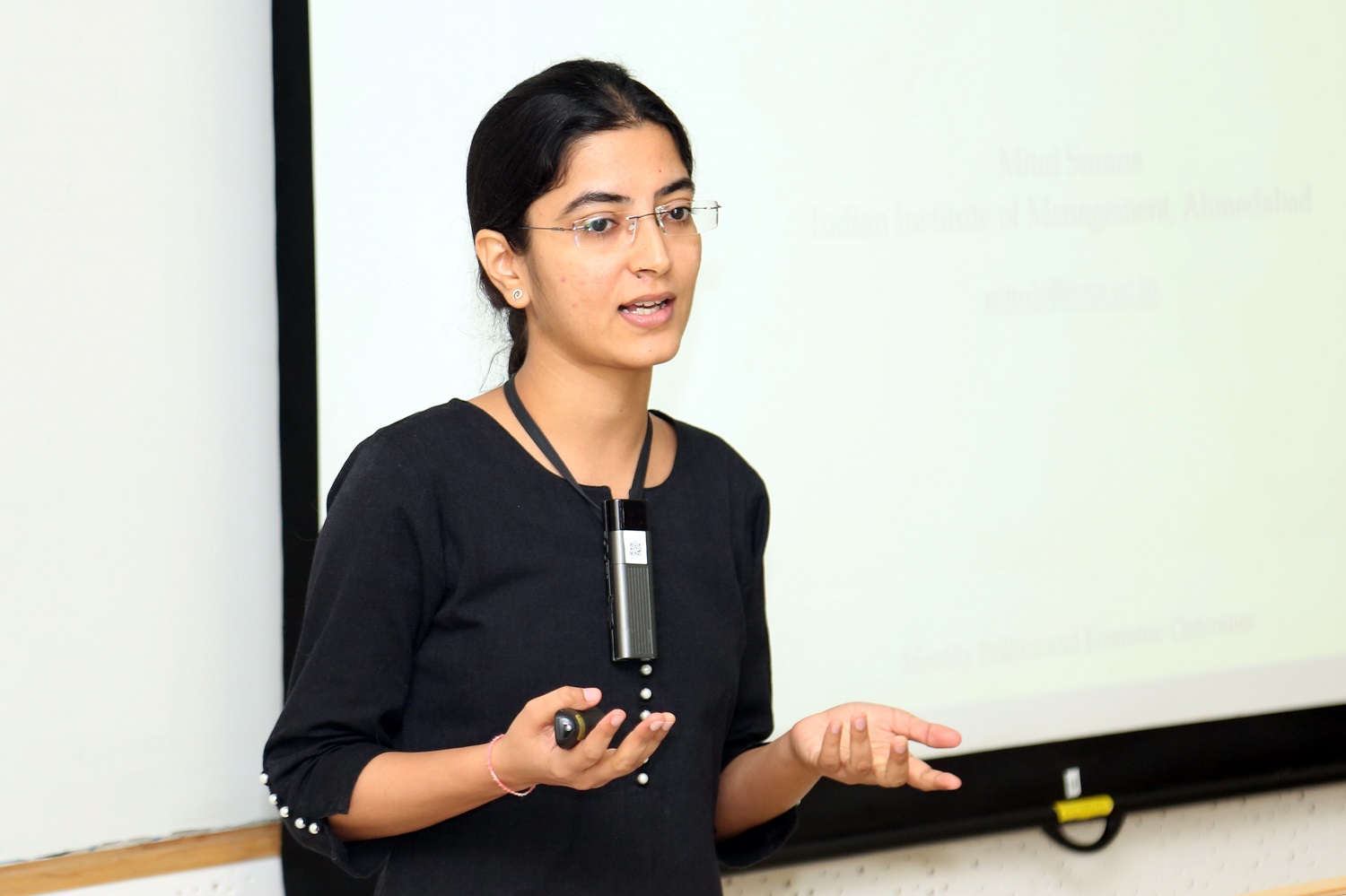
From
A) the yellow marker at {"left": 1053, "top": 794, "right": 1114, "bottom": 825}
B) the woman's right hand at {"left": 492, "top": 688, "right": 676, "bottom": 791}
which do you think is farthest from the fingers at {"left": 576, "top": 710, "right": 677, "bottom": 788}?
the yellow marker at {"left": 1053, "top": 794, "right": 1114, "bottom": 825}

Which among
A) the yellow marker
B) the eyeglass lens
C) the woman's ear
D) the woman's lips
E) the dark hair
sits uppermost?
the dark hair

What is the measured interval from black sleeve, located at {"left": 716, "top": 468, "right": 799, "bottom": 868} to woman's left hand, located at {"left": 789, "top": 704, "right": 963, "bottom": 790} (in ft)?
0.68

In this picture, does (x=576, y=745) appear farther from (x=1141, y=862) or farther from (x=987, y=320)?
(x=1141, y=862)

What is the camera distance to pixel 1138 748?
2.02m

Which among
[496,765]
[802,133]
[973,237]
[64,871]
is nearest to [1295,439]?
[973,237]

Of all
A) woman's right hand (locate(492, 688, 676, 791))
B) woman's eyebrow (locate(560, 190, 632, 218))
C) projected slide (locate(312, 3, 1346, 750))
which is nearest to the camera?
woman's right hand (locate(492, 688, 676, 791))

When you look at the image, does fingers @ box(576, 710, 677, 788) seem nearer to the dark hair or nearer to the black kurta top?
the black kurta top

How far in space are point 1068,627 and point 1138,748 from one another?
251 mm

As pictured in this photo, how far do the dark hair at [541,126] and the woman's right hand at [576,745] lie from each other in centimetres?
46

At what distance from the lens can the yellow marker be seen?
77.0 inches

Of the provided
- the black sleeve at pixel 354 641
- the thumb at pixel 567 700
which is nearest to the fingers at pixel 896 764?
the thumb at pixel 567 700

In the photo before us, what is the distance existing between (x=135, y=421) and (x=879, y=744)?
1054mm

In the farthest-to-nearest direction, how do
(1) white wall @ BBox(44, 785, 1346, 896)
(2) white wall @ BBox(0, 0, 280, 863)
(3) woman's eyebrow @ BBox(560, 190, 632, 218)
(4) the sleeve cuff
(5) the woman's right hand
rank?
(1) white wall @ BBox(44, 785, 1346, 896) → (2) white wall @ BBox(0, 0, 280, 863) → (4) the sleeve cuff → (3) woman's eyebrow @ BBox(560, 190, 632, 218) → (5) the woman's right hand

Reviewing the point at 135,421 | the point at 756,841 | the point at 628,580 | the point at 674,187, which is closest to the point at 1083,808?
the point at 756,841
